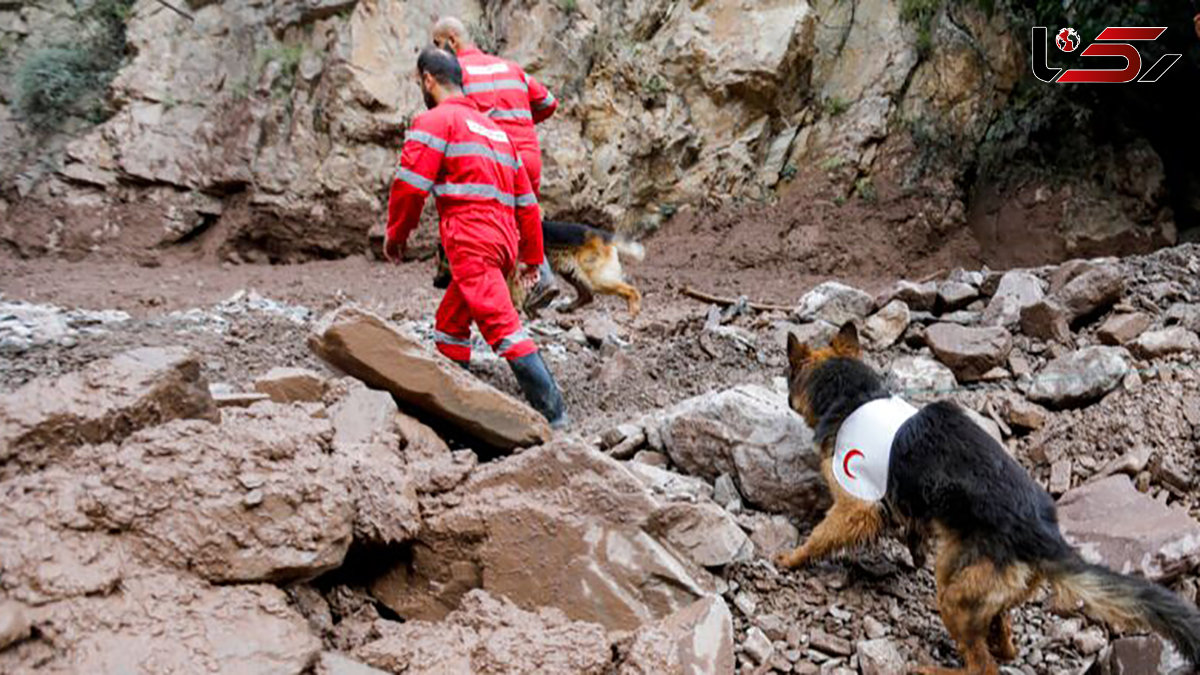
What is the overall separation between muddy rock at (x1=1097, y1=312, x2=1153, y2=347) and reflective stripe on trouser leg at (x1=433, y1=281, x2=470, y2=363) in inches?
149

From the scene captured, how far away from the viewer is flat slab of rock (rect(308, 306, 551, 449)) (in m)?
3.72

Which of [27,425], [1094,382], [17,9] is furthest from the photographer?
[17,9]

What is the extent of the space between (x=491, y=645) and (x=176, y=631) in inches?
33.7

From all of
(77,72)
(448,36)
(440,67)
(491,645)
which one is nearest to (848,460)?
(491,645)

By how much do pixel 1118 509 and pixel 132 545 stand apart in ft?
11.6

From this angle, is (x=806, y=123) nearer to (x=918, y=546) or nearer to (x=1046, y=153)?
(x=1046, y=153)

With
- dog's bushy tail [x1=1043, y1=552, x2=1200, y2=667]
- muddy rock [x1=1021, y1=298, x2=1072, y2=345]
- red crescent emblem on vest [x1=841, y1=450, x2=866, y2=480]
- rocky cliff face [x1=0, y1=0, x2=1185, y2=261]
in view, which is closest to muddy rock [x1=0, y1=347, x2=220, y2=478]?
red crescent emblem on vest [x1=841, y1=450, x2=866, y2=480]

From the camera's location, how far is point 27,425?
249 centimetres

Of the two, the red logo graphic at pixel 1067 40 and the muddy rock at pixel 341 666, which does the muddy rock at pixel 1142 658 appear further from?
the red logo graphic at pixel 1067 40

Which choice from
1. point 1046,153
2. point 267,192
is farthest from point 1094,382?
point 267,192

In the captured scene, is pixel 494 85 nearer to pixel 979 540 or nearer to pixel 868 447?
pixel 868 447

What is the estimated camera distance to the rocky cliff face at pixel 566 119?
31.7 feet

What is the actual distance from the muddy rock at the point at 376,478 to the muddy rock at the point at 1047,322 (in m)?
3.91

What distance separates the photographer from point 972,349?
478 centimetres
